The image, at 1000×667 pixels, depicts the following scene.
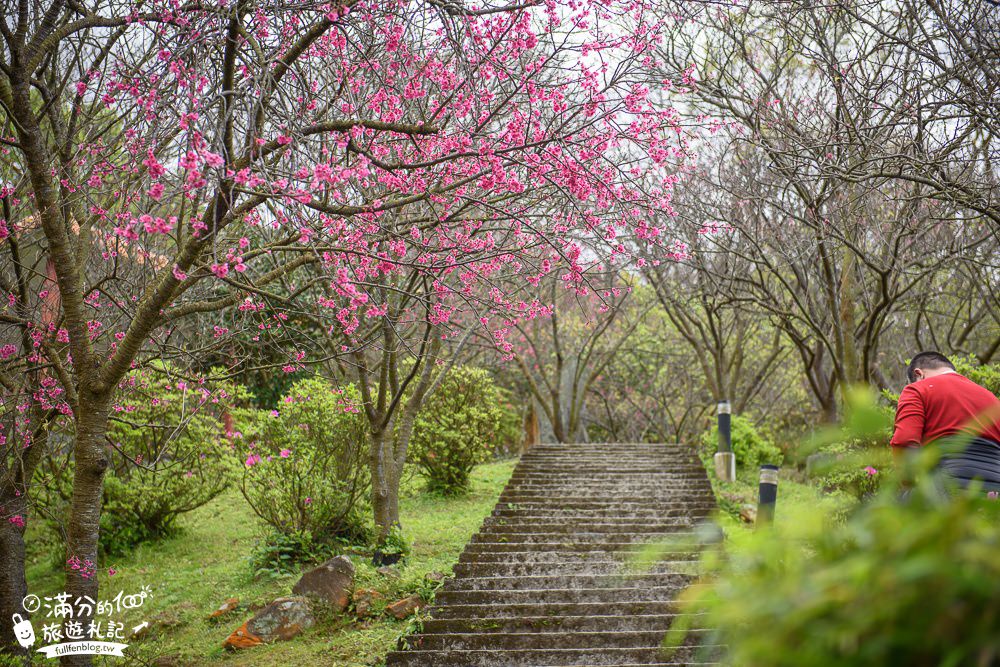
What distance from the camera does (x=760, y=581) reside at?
1.05 metres

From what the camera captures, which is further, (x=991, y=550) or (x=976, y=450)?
(x=976, y=450)

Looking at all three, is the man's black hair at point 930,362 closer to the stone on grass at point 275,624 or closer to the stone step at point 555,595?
the stone step at point 555,595

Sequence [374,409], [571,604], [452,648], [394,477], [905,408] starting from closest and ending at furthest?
[905,408], [452,648], [571,604], [374,409], [394,477]

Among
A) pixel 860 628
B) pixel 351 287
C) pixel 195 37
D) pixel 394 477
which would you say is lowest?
pixel 394 477

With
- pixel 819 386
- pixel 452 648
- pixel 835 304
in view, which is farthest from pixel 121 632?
pixel 819 386

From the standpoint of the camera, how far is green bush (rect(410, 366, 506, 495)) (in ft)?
41.0

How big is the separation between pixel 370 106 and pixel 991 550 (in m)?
5.31

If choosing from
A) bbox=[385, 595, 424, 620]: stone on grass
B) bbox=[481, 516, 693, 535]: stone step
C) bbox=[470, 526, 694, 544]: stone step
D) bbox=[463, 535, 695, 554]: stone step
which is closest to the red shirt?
bbox=[463, 535, 695, 554]: stone step

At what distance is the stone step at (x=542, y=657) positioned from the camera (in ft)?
17.1

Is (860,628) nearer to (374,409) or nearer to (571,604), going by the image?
(571,604)

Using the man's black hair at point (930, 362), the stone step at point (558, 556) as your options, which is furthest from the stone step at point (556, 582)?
the man's black hair at point (930, 362)

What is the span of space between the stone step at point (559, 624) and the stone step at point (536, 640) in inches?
9.6

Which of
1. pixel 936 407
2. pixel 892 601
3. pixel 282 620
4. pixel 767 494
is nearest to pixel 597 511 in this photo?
pixel 767 494

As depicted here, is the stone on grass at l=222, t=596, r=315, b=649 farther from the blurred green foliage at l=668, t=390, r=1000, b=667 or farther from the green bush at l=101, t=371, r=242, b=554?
the blurred green foliage at l=668, t=390, r=1000, b=667
